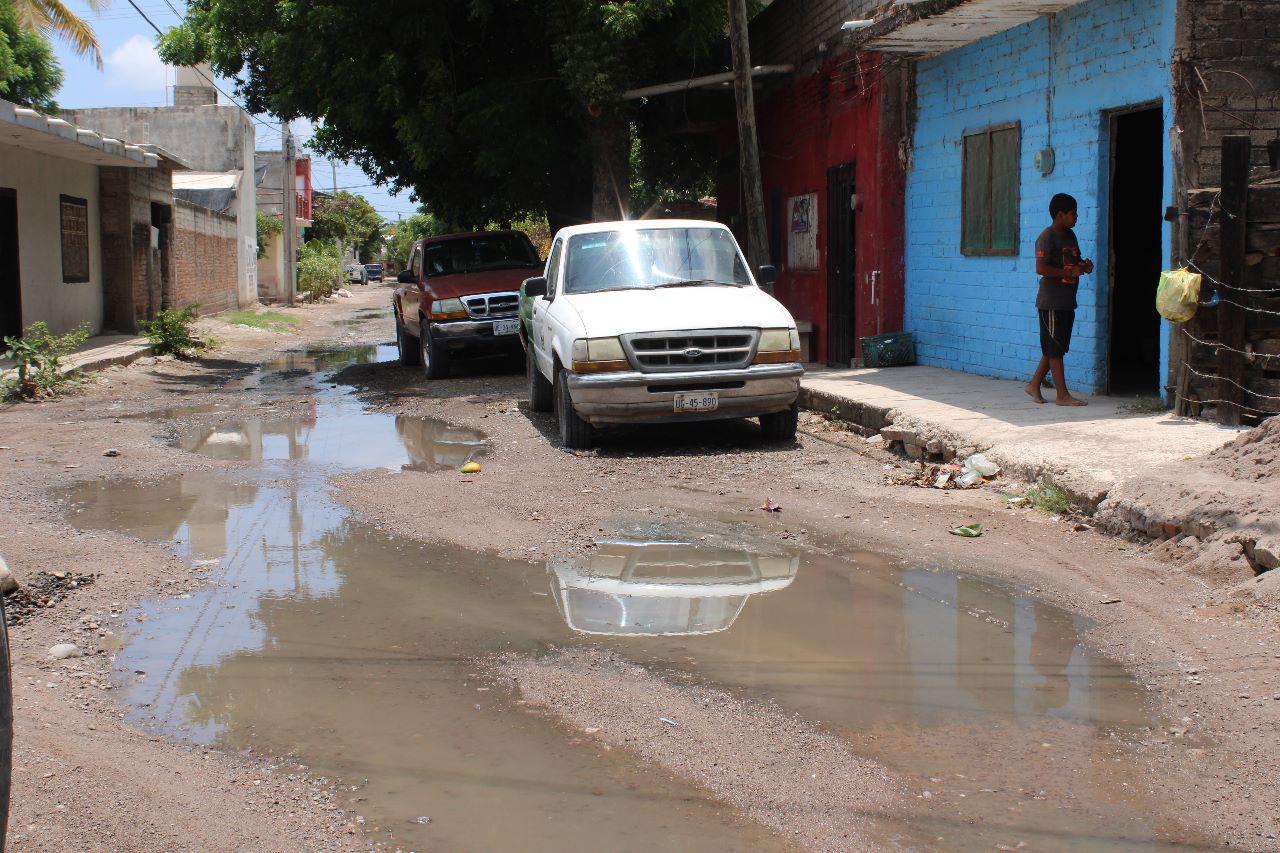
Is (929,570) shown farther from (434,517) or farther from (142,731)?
(142,731)

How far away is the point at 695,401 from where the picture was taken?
9.45 meters

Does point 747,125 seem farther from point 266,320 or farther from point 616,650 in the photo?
point 266,320

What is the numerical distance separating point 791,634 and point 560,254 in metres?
6.63

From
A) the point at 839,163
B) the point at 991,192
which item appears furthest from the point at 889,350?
the point at 839,163

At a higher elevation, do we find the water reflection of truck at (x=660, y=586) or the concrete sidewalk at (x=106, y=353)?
the concrete sidewalk at (x=106, y=353)

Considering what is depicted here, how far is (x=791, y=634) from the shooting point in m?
5.14

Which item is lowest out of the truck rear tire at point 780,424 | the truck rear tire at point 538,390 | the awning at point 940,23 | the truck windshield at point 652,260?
the truck rear tire at point 780,424

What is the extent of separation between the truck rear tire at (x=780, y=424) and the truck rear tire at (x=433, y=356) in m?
6.37

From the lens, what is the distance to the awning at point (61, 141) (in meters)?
15.1

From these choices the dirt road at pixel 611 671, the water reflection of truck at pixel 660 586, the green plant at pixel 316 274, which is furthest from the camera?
the green plant at pixel 316 274

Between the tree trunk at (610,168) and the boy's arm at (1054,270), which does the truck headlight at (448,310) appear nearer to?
the tree trunk at (610,168)

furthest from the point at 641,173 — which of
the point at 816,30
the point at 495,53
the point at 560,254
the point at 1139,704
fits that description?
the point at 1139,704

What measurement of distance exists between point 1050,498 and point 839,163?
9454mm

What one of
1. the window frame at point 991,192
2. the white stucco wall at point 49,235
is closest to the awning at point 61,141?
the white stucco wall at point 49,235
